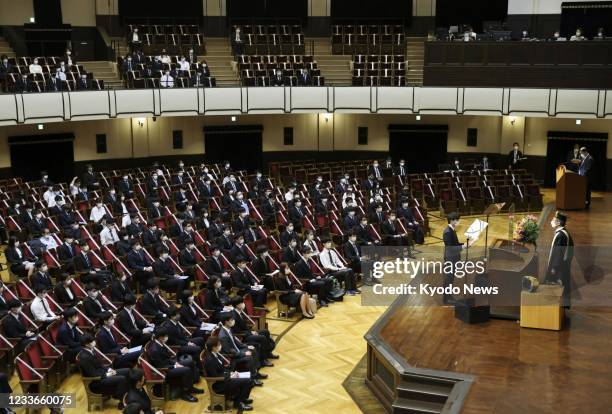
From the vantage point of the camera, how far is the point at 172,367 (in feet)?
28.2

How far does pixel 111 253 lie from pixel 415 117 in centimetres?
1305

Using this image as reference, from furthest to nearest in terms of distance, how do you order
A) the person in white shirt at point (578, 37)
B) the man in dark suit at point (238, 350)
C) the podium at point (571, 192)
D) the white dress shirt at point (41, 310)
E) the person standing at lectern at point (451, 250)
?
the person in white shirt at point (578, 37), the podium at point (571, 192), the person standing at lectern at point (451, 250), the white dress shirt at point (41, 310), the man in dark suit at point (238, 350)

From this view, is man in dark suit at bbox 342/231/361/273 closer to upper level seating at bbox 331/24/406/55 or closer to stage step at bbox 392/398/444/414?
stage step at bbox 392/398/444/414

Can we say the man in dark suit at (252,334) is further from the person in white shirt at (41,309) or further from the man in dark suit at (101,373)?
the person in white shirt at (41,309)

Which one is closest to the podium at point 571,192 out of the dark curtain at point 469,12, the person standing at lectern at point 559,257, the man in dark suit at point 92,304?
the person standing at lectern at point 559,257

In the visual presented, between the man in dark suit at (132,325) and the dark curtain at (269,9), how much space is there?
1629 cm

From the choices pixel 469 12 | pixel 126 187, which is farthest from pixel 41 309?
pixel 469 12

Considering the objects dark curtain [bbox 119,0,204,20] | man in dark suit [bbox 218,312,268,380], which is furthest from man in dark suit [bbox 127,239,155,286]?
dark curtain [bbox 119,0,204,20]

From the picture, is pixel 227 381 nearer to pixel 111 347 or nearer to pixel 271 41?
pixel 111 347

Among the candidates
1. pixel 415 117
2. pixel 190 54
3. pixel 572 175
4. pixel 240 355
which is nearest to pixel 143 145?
pixel 190 54

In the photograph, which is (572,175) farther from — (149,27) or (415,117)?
(149,27)

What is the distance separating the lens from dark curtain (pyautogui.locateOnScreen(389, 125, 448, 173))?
22906 mm

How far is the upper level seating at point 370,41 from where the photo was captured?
22984 mm

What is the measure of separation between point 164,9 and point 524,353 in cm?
1871
